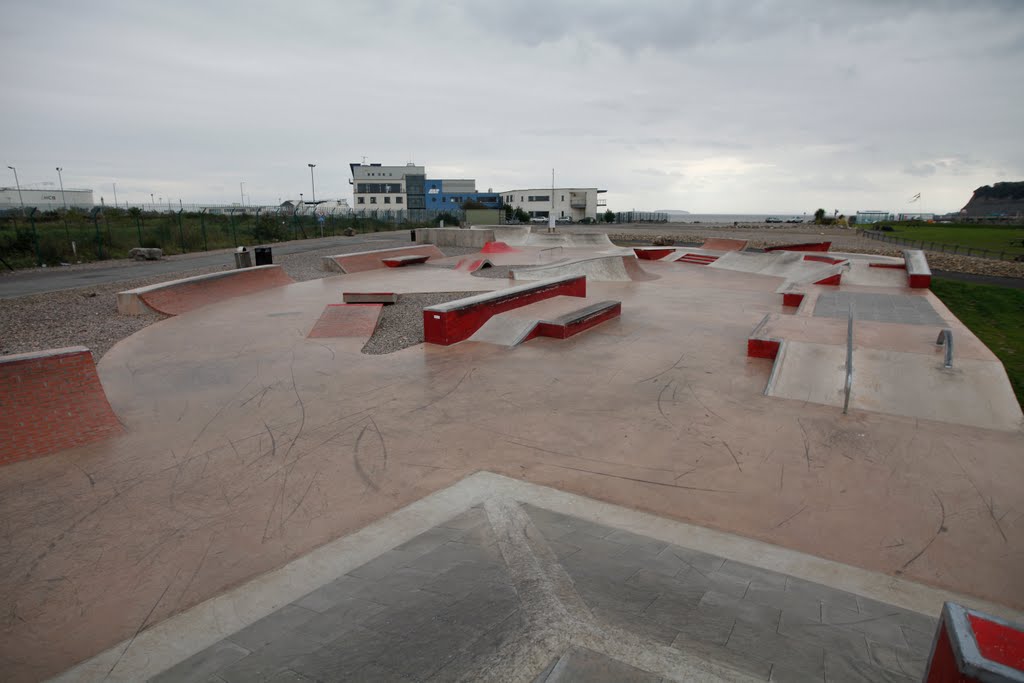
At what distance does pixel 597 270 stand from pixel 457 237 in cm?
1702

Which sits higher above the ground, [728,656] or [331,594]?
[728,656]

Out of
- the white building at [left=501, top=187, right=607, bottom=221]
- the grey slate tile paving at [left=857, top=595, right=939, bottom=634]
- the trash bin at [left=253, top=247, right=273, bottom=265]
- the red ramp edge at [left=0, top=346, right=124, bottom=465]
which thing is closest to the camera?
the grey slate tile paving at [left=857, top=595, right=939, bottom=634]

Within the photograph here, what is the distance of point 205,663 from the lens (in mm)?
2801

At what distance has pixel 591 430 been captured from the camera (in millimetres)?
6188

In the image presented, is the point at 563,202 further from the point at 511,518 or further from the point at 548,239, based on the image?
the point at 511,518

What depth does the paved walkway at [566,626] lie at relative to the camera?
260 centimetres

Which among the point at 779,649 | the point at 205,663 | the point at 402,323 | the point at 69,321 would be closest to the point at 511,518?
the point at 779,649

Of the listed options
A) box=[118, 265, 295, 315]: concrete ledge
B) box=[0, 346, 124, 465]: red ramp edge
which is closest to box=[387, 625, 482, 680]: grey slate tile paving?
box=[0, 346, 124, 465]: red ramp edge

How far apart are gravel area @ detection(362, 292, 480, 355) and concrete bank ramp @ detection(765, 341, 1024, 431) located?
20.4 feet

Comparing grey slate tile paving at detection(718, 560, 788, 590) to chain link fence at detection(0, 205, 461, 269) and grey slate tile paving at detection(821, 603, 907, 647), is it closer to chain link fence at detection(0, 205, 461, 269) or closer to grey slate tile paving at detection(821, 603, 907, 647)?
grey slate tile paving at detection(821, 603, 907, 647)

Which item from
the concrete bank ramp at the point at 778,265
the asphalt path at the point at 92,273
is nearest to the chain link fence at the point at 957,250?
the concrete bank ramp at the point at 778,265

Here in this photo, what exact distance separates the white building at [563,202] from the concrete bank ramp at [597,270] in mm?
71964

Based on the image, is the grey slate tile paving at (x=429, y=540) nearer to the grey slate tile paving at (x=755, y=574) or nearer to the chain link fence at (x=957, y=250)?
the grey slate tile paving at (x=755, y=574)

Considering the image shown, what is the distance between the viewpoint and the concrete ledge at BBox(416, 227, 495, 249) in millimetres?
32625
